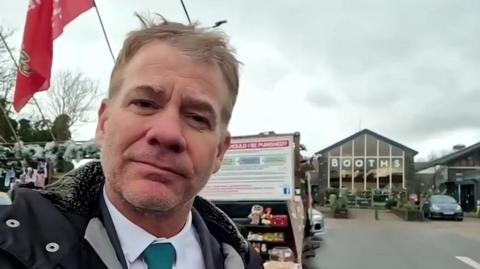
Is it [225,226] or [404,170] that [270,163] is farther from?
[404,170]

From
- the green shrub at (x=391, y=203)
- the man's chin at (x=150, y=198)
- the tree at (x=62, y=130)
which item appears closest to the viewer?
the man's chin at (x=150, y=198)

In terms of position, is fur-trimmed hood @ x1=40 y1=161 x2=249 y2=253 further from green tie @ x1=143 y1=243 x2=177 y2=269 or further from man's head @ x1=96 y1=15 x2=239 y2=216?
green tie @ x1=143 y1=243 x2=177 y2=269

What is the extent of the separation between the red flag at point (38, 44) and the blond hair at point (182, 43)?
5150mm

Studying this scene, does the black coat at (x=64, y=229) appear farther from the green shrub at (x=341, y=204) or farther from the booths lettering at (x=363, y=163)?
the booths lettering at (x=363, y=163)

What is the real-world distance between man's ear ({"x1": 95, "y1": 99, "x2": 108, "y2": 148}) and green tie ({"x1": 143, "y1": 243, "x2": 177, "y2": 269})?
31 centimetres

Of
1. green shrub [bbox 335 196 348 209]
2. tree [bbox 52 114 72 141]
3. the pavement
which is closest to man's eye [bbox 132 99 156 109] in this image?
the pavement

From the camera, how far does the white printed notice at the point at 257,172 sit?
9367mm

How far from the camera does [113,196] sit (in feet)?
4.96

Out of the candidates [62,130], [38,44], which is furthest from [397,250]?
[38,44]

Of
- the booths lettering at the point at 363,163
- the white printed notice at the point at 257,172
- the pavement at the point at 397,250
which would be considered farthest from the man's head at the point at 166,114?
the booths lettering at the point at 363,163

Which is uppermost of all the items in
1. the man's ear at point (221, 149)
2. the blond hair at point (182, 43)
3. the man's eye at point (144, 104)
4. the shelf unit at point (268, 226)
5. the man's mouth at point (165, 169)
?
the blond hair at point (182, 43)

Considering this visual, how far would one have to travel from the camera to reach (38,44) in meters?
6.57

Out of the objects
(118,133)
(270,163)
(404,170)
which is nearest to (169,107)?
(118,133)

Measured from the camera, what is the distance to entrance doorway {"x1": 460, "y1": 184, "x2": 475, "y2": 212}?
46.0m
